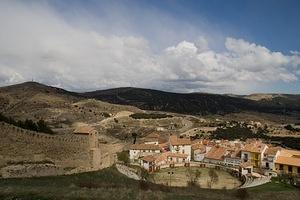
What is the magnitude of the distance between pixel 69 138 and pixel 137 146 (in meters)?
33.0

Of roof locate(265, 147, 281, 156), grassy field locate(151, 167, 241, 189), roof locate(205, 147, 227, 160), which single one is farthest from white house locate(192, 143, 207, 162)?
roof locate(265, 147, 281, 156)

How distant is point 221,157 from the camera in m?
70.3

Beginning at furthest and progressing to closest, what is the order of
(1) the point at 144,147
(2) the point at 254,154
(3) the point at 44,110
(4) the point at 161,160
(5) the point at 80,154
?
(3) the point at 44,110 < (1) the point at 144,147 < (2) the point at 254,154 < (4) the point at 161,160 < (5) the point at 80,154

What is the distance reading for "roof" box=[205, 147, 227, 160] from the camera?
232ft

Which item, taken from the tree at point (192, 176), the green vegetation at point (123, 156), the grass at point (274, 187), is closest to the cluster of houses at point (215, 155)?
the green vegetation at point (123, 156)

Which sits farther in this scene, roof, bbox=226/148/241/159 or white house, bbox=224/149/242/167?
roof, bbox=226/148/241/159

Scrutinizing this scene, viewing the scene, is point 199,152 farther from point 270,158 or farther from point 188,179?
point 188,179

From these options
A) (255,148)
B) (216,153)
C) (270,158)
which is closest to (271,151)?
(270,158)

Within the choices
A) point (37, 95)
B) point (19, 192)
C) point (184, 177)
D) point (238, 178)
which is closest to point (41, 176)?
point (19, 192)

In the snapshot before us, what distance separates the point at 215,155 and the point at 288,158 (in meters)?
14.3

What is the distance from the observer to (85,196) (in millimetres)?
20125

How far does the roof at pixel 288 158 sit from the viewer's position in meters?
59.6

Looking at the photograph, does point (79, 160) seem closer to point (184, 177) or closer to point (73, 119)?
A: point (184, 177)

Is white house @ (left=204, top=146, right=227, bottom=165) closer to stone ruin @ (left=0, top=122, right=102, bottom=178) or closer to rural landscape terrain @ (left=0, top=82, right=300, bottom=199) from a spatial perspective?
rural landscape terrain @ (left=0, top=82, right=300, bottom=199)
